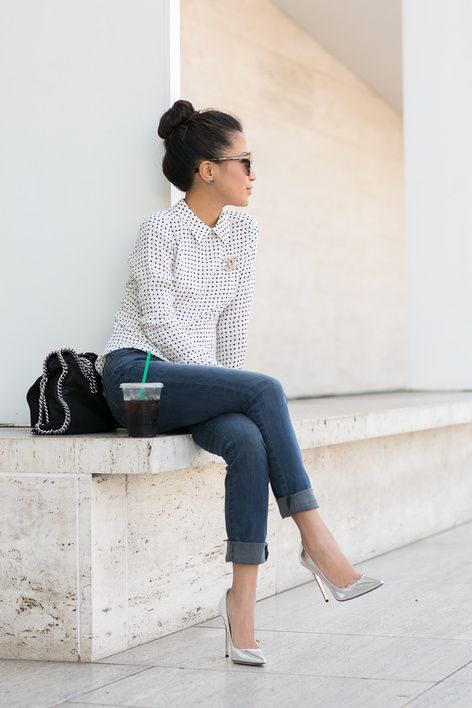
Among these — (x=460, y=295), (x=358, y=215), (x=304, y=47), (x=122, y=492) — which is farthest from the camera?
(x=358, y=215)

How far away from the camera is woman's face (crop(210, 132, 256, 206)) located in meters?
3.50

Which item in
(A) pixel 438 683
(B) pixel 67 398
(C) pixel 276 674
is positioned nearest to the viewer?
(A) pixel 438 683

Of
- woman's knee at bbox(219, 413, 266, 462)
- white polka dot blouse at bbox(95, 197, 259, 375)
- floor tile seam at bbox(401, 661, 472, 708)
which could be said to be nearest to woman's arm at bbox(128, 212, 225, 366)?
white polka dot blouse at bbox(95, 197, 259, 375)

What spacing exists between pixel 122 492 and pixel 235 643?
1.67 feet

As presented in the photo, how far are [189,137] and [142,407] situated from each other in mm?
966

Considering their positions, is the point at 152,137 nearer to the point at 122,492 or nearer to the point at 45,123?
the point at 45,123

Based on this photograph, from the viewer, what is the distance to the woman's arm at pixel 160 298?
10.8 feet

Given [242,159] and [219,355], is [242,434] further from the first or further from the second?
[242,159]

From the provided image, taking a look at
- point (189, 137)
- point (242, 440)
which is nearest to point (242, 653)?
point (242, 440)

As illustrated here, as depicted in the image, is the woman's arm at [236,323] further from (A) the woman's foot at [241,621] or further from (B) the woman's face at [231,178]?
(A) the woman's foot at [241,621]

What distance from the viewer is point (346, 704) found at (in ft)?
8.59

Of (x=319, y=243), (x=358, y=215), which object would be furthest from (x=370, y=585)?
(x=358, y=215)

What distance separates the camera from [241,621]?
2.98m

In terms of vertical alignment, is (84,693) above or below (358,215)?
below
